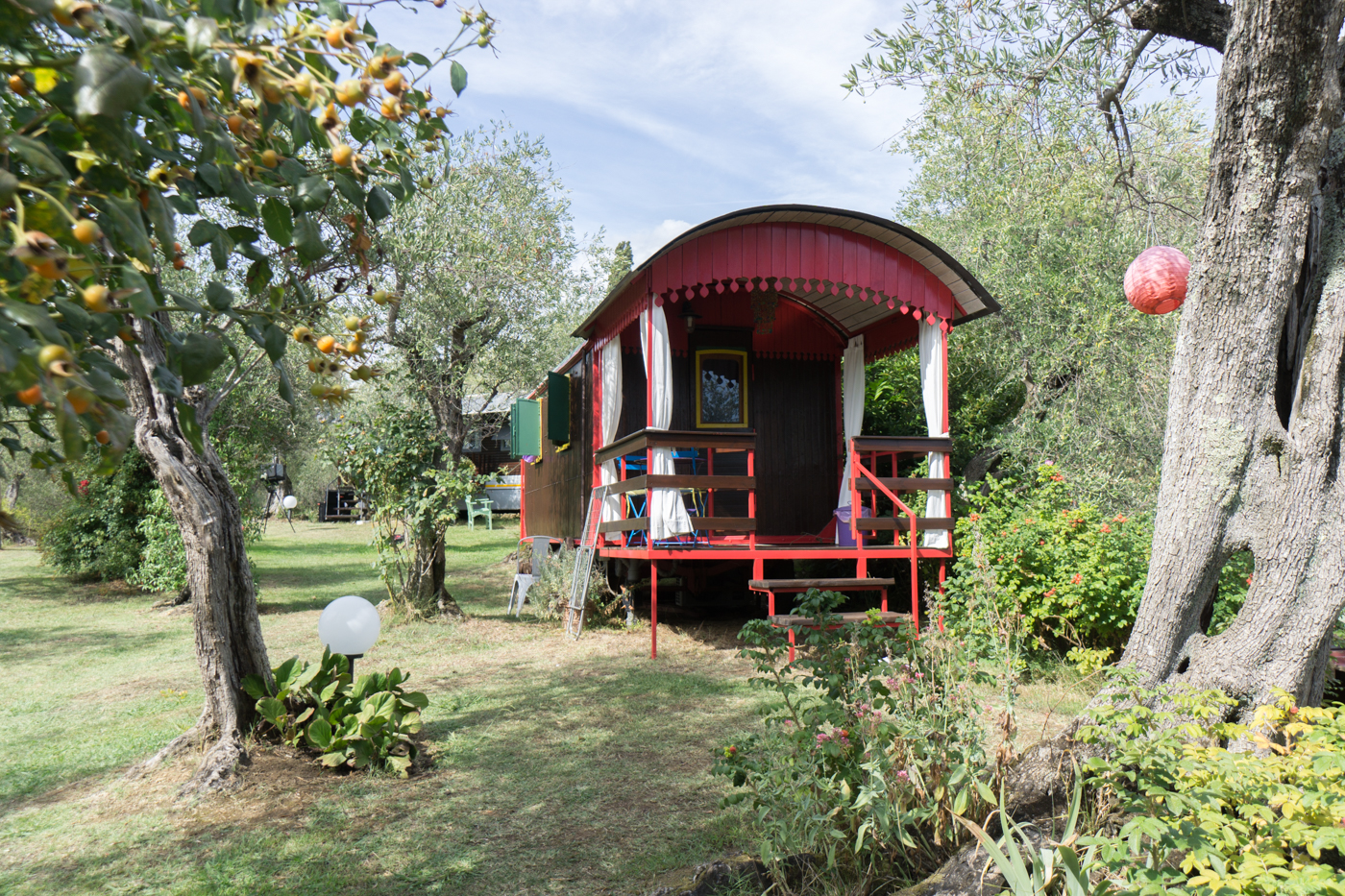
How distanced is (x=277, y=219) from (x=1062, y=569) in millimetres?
5978

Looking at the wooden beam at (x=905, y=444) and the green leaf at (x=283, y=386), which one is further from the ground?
the wooden beam at (x=905, y=444)

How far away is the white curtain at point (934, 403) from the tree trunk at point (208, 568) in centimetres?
592

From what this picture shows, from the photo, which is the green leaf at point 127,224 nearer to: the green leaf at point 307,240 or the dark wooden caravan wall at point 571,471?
the green leaf at point 307,240

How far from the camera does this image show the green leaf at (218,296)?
1335mm

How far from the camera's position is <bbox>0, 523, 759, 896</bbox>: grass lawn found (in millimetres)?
3332

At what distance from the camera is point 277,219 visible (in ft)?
4.46

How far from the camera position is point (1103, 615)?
593cm

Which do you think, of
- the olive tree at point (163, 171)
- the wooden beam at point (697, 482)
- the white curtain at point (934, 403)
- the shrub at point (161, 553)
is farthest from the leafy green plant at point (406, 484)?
the olive tree at point (163, 171)

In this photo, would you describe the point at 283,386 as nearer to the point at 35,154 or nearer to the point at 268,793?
the point at 35,154

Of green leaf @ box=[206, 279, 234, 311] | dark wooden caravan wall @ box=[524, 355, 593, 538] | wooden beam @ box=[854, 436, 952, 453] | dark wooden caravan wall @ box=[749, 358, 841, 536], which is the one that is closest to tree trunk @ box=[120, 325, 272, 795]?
green leaf @ box=[206, 279, 234, 311]

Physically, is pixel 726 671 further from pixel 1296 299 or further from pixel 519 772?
pixel 1296 299

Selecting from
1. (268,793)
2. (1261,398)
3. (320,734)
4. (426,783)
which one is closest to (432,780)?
(426,783)

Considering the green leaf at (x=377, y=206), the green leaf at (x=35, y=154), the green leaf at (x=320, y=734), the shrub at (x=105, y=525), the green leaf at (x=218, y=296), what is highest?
the green leaf at (x=377, y=206)

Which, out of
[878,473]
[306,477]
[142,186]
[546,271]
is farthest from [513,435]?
[306,477]
